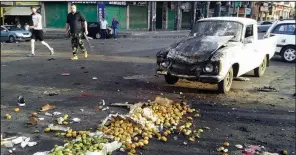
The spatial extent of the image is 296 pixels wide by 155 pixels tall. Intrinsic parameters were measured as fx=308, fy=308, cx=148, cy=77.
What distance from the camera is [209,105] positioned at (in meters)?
6.41

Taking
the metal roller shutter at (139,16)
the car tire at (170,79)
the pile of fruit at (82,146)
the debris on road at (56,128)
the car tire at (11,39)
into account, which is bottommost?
the debris on road at (56,128)

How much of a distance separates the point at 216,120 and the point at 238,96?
6.28 feet

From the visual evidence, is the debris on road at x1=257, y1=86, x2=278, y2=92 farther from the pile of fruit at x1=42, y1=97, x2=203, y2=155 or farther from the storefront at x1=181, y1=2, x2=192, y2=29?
the storefront at x1=181, y1=2, x2=192, y2=29

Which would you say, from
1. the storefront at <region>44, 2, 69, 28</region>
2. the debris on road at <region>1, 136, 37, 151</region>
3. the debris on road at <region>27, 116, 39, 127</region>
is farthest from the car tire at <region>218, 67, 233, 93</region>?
the storefront at <region>44, 2, 69, 28</region>

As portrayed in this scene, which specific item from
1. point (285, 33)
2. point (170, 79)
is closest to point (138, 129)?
point (170, 79)

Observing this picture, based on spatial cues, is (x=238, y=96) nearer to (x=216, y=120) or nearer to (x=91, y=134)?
(x=216, y=120)

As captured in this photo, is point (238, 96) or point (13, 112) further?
point (238, 96)

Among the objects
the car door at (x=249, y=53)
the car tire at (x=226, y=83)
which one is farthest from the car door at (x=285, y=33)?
the car tire at (x=226, y=83)

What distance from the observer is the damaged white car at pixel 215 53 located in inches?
272

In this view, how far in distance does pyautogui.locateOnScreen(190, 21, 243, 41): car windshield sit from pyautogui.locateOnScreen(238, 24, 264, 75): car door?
0.26 meters

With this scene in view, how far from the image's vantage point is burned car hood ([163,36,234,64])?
699cm

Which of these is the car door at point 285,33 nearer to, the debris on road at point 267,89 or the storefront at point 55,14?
the debris on road at point 267,89

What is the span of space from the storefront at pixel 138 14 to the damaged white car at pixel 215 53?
24.6m

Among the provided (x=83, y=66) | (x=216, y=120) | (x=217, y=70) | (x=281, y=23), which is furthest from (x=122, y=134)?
(x=281, y=23)
